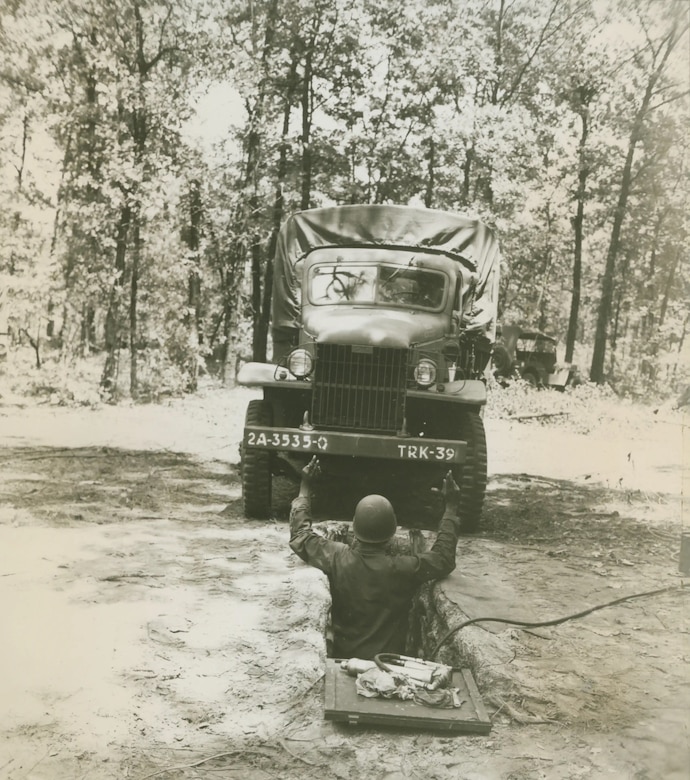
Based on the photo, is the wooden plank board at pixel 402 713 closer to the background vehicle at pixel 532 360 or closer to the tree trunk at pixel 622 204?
the tree trunk at pixel 622 204

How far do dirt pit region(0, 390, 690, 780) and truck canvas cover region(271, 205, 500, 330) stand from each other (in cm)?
85

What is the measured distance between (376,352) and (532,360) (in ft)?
3.00

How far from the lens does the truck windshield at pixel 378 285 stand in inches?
192

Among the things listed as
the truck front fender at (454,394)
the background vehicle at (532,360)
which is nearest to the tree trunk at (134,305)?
the truck front fender at (454,394)

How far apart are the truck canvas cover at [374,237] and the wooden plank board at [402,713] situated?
2.65 meters

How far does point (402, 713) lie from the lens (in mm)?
2674

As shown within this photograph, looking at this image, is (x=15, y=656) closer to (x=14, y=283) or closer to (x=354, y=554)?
(x=354, y=554)

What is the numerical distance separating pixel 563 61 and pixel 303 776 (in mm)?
3238

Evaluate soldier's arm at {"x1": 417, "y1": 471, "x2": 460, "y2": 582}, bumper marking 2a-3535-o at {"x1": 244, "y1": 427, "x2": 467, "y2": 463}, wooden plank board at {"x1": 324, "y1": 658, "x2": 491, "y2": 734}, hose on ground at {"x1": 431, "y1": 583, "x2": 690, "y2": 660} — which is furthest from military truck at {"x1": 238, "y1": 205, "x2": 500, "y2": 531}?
wooden plank board at {"x1": 324, "y1": 658, "x2": 491, "y2": 734}

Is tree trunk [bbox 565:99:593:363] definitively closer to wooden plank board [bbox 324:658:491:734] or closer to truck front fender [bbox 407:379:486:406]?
truck front fender [bbox 407:379:486:406]

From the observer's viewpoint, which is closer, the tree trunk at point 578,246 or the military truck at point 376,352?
the tree trunk at point 578,246

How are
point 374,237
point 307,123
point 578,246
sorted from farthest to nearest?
point 374,237 → point 578,246 → point 307,123

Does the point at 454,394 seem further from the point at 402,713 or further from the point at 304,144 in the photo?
the point at 402,713

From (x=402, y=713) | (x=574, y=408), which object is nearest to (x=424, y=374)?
(x=574, y=408)
